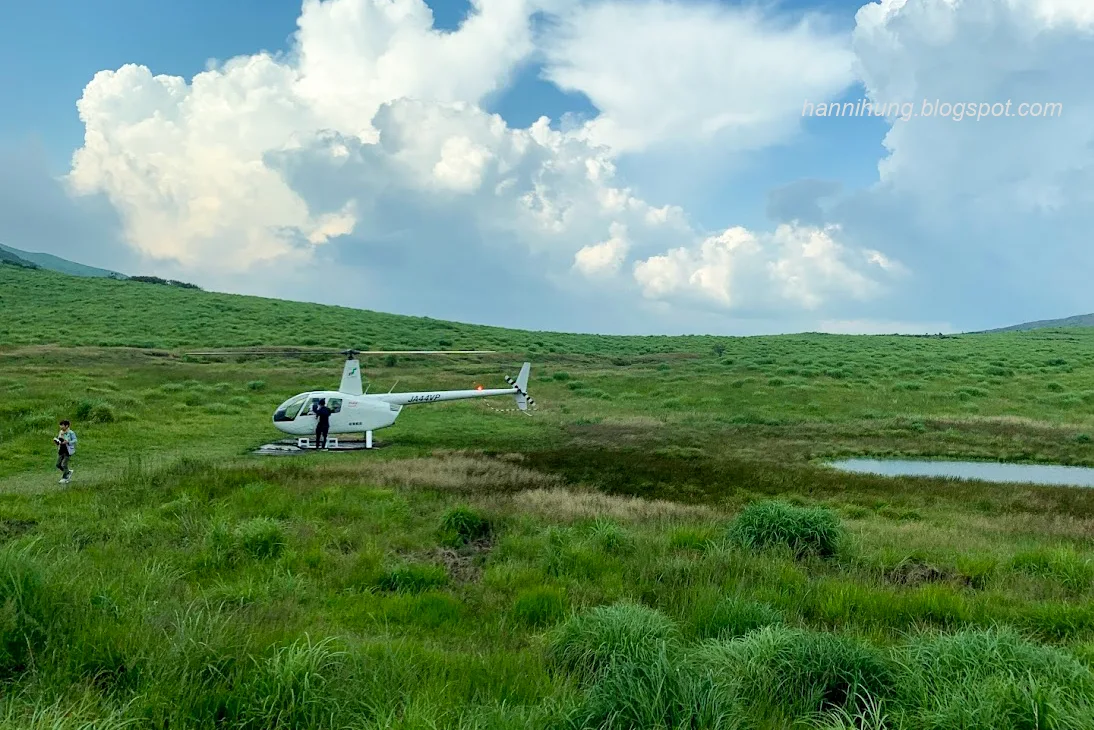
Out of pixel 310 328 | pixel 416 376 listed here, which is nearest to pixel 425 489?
pixel 416 376

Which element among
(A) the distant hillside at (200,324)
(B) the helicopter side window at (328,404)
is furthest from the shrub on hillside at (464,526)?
(A) the distant hillside at (200,324)

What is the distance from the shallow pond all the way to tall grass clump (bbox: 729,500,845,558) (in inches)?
505

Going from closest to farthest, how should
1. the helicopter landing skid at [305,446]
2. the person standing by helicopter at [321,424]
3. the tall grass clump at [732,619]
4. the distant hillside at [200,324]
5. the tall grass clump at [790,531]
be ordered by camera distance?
the tall grass clump at [732,619] → the tall grass clump at [790,531] → the helicopter landing skid at [305,446] → the person standing by helicopter at [321,424] → the distant hillside at [200,324]

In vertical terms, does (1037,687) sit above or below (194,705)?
above

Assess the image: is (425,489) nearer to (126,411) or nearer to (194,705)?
(194,705)

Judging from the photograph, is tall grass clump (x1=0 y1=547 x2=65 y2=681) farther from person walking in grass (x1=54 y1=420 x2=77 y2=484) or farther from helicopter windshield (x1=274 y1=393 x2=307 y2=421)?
helicopter windshield (x1=274 y1=393 x2=307 y2=421)

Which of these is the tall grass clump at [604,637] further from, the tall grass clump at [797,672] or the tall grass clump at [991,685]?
the tall grass clump at [991,685]

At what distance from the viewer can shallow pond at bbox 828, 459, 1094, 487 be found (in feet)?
71.3

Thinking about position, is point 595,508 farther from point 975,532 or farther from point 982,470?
point 982,470

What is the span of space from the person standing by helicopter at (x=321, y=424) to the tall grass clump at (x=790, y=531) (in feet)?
57.3

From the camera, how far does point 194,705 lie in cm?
466

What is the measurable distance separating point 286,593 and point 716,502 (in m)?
12.0

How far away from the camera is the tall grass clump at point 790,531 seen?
1059 cm

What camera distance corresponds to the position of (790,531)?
35.5ft
